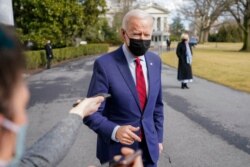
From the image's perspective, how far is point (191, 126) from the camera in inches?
331

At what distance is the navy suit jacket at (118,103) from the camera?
9.01ft

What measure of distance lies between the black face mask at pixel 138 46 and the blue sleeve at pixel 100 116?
0.26 m

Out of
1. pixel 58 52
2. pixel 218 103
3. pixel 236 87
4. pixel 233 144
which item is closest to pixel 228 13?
pixel 58 52

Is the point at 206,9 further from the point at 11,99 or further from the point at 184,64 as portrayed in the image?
the point at 11,99

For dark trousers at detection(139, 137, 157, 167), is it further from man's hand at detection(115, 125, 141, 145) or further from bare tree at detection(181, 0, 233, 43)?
bare tree at detection(181, 0, 233, 43)

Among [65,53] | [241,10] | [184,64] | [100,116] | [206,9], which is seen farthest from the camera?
[206,9]

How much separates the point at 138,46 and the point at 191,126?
581cm

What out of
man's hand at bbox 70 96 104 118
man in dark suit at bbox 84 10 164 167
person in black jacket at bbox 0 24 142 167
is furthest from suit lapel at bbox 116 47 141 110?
person in black jacket at bbox 0 24 142 167

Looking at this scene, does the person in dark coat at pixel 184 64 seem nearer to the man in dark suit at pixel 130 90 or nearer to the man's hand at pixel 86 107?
the man in dark suit at pixel 130 90

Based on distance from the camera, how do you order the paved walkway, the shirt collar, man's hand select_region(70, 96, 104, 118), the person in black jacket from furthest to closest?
the paved walkway → the shirt collar → man's hand select_region(70, 96, 104, 118) → the person in black jacket

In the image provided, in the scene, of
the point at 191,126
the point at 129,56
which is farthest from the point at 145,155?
the point at 191,126

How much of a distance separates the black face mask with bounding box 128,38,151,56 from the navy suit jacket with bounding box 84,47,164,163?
0.08 meters

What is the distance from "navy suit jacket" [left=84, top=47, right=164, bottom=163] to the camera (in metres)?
2.75

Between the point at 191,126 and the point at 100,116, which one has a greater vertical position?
the point at 100,116
